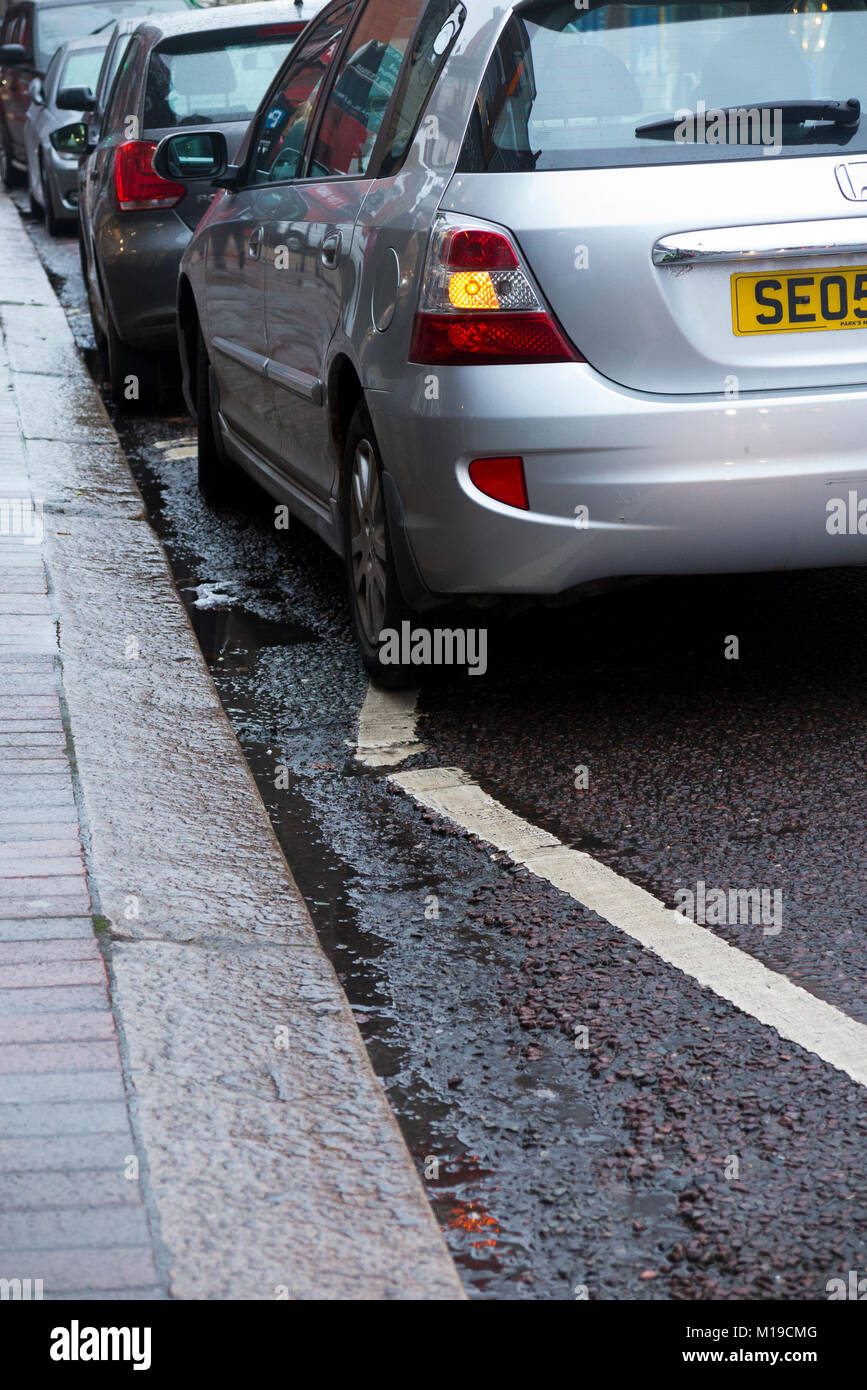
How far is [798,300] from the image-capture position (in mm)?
3936

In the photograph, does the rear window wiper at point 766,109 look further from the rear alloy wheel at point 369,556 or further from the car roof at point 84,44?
the car roof at point 84,44

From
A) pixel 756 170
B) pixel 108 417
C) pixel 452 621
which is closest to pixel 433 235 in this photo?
pixel 756 170

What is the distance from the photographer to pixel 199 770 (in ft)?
14.0

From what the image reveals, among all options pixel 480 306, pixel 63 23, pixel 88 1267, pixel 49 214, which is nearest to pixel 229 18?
pixel 480 306

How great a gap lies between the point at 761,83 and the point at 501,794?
5.55 ft

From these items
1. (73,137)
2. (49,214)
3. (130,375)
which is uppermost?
(73,137)

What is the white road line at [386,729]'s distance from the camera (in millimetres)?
4434

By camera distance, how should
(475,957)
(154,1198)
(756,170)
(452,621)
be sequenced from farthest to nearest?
1. (452,621)
2. (756,170)
3. (475,957)
4. (154,1198)

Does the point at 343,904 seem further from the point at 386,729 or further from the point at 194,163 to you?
the point at 194,163

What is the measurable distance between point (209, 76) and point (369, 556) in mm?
5283

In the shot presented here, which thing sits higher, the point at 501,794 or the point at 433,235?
the point at 433,235

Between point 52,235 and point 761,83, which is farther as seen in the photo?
point 52,235

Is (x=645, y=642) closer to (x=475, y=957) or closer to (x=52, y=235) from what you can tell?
(x=475, y=957)

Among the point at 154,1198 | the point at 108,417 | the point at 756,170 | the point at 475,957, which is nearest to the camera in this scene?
the point at 154,1198
